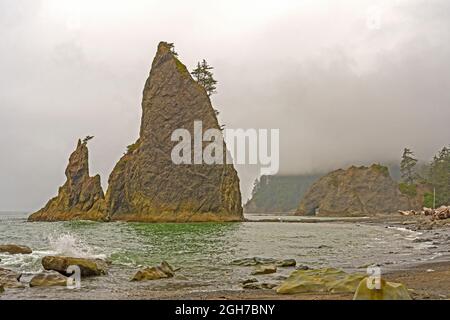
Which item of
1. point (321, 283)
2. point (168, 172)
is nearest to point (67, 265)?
point (321, 283)

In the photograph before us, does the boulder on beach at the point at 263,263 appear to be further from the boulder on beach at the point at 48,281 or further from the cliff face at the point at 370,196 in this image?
the cliff face at the point at 370,196

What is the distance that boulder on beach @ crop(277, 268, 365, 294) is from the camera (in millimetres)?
14477

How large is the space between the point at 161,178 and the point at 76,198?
26.3 meters

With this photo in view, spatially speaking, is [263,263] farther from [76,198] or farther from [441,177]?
[441,177]

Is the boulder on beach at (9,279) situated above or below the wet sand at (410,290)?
below

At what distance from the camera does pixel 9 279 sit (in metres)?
19.6

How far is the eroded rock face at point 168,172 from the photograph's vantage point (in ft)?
390

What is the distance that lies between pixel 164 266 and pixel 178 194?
97782 mm

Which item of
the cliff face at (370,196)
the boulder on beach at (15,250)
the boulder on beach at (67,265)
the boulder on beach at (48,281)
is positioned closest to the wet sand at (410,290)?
the boulder on beach at (48,281)

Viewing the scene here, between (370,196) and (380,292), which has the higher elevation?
(380,292)
